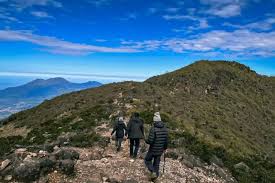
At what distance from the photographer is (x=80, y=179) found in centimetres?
1856

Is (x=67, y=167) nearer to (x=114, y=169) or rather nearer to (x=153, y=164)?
(x=114, y=169)

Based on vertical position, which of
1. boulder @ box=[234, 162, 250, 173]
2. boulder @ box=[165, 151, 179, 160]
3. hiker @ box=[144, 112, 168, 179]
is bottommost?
boulder @ box=[234, 162, 250, 173]

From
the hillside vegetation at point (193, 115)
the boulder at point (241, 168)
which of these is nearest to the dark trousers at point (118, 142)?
the hillside vegetation at point (193, 115)

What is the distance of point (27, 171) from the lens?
18.2m

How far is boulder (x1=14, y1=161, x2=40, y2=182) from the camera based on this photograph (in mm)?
18078

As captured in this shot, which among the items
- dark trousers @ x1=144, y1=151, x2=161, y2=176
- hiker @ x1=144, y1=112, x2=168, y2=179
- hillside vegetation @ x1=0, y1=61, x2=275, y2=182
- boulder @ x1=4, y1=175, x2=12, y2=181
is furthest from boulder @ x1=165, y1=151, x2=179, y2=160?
boulder @ x1=4, y1=175, x2=12, y2=181

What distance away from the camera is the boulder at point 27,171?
18.1 meters

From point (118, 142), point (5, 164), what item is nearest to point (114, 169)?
point (5, 164)

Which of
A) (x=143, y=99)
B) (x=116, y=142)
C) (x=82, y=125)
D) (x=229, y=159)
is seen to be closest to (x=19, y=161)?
(x=116, y=142)

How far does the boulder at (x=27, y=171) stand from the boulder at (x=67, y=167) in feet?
4.08

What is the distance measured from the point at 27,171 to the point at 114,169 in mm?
4854

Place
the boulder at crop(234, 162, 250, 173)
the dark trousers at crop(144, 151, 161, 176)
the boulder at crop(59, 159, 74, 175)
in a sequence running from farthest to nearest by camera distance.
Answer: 1. the boulder at crop(234, 162, 250, 173)
2. the dark trousers at crop(144, 151, 161, 176)
3. the boulder at crop(59, 159, 74, 175)

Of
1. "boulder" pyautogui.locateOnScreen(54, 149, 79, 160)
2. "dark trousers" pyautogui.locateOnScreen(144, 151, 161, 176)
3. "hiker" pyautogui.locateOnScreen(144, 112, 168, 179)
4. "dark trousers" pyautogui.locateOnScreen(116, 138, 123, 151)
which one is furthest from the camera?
"dark trousers" pyautogui.locateOnScreen(116, 138, 123, 151)

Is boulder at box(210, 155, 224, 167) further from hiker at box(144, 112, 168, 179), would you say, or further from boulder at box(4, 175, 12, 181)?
boulder at box(4, 175, 12, 181)
